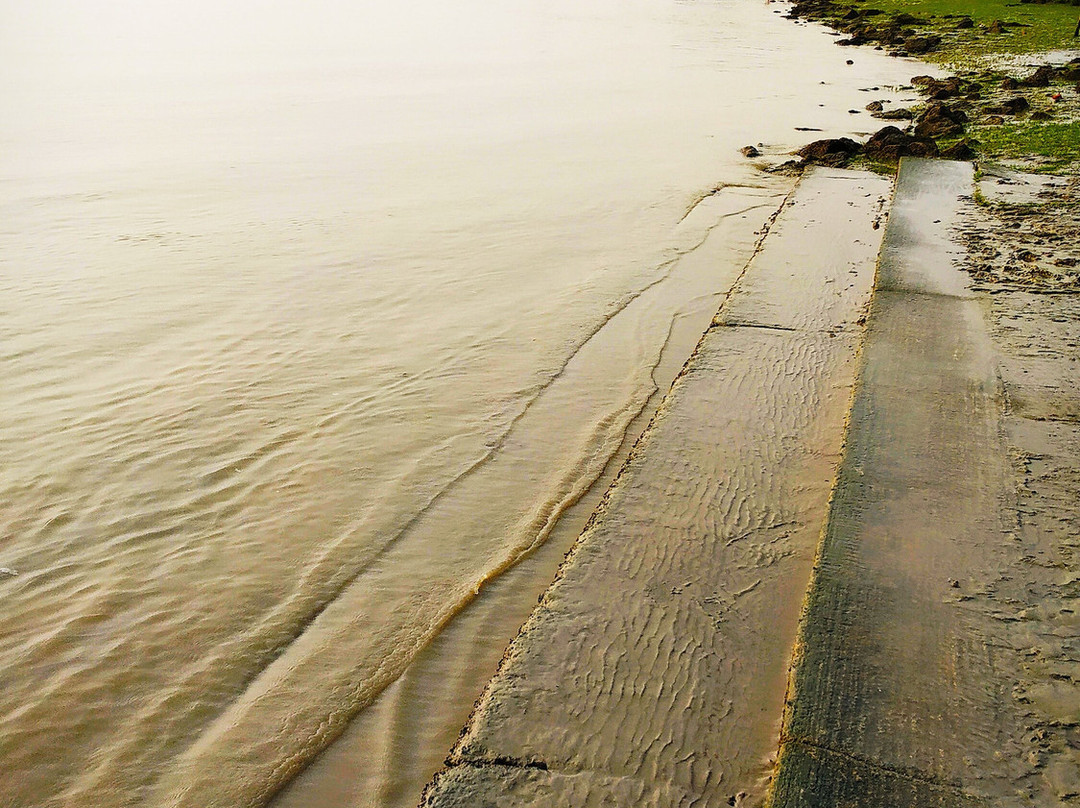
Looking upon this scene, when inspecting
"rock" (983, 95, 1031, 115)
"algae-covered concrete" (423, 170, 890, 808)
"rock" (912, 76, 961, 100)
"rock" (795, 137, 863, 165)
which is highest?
"rock" (912, 76, 961, 100)

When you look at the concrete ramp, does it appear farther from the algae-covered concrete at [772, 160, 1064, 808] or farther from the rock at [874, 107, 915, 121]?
the rock at [874, 107, 915, 121]

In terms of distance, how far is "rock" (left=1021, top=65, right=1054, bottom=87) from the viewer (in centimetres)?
1205

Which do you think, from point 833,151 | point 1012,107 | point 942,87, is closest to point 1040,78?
point 942,87

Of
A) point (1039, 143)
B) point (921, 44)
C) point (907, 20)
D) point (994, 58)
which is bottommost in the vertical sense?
point (1039, 143)

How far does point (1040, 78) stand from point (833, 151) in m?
5.71

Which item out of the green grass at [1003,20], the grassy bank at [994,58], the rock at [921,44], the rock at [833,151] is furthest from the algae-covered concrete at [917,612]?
the rock at [921,44]

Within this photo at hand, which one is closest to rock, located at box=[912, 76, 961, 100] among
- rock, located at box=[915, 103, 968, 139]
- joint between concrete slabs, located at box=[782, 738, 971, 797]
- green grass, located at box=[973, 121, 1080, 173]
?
rock, located at box=[915, 103, 968, 139]

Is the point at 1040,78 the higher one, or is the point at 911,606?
the point at 1040,78

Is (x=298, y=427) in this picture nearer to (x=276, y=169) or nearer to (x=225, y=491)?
(x=225, y=491)

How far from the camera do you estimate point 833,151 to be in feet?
28.8

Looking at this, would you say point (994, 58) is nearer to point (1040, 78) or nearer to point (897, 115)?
point (1040, 78)

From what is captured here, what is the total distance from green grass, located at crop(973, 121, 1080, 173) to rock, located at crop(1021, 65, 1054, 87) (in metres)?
3.57

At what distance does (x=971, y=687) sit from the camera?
84.3 inches

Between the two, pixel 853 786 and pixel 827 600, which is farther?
pixel 827 600
